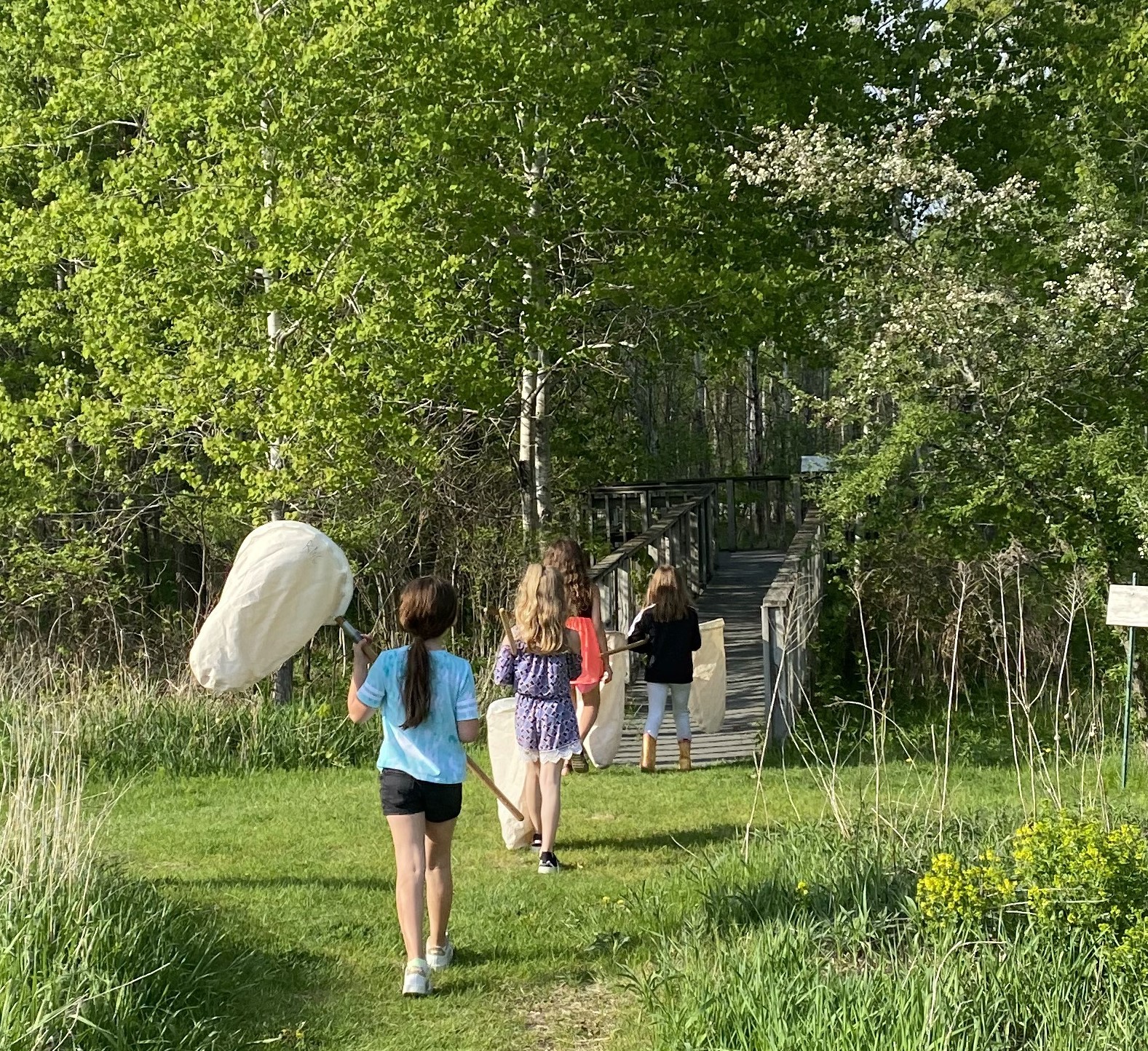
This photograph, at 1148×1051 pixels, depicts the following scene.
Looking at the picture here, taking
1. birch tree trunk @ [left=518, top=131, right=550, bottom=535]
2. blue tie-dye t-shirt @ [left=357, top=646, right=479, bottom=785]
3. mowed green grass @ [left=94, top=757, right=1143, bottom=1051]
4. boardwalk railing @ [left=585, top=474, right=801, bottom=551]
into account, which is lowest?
mowed green grass @ [left=94, top=757, right=1143, bottom=1051]

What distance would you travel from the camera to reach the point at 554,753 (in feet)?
22.9

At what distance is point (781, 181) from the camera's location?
14.1 m

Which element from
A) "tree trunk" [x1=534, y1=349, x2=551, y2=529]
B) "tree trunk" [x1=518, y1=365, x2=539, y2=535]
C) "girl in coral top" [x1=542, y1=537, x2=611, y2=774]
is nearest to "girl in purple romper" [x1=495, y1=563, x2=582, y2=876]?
"girl in coral top" [x1=542, y1=537, x2=611, y2=774]

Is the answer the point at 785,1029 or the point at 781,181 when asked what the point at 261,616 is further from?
the point at 781,181

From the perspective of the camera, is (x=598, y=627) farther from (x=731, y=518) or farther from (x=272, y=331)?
(x=731, y=518)

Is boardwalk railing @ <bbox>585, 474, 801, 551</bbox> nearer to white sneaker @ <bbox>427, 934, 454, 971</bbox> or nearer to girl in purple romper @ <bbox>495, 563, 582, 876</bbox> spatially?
girl in purple romper @ <bbox>495, 563, 582, 876</bbox>

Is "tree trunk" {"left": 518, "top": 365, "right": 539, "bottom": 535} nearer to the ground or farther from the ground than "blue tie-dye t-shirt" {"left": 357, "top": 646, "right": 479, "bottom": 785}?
farther from the ground

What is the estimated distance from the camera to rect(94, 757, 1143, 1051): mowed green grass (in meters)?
5.12

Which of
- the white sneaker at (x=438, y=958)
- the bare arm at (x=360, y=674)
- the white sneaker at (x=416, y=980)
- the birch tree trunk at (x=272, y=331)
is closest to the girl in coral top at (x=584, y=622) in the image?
the white sneaker at (x=438, y=958)

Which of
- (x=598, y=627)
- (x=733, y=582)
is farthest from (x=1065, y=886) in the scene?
(x=733, y=582)

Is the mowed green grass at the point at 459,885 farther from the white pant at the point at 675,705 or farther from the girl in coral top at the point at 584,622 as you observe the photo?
the girl in coral top at the point at 584,622

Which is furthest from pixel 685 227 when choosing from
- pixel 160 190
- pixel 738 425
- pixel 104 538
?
pixel 738 425

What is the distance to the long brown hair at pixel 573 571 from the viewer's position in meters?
7.91

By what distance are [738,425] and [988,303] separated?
32958 mm
